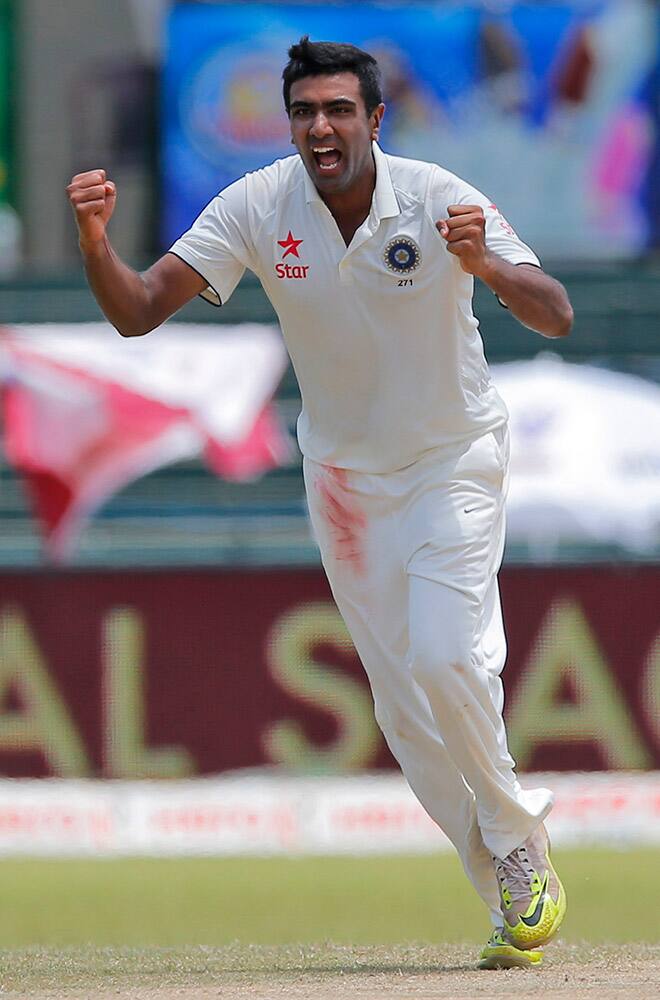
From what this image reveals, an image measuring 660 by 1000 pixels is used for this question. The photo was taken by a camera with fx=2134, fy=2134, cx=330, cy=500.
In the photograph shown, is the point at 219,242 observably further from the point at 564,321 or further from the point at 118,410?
the point at 118,410

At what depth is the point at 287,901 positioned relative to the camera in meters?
9.15

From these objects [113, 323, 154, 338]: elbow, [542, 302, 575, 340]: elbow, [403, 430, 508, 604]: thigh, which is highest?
[542, 302, 575, 340]: elbow

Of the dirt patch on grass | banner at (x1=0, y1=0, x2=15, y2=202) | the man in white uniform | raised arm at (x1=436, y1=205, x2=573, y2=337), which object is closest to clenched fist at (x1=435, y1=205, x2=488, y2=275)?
raised arm at (x1=436, y1=205, x2=573, y2=337)


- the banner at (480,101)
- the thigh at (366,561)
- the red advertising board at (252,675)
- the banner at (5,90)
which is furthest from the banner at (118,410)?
the thigh at (366,561)

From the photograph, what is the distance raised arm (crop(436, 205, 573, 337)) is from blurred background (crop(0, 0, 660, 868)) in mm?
5907

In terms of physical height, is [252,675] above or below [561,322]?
below

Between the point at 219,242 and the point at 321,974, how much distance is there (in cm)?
187

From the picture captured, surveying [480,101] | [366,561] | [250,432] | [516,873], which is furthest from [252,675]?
[516,873]

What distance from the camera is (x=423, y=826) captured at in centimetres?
1066

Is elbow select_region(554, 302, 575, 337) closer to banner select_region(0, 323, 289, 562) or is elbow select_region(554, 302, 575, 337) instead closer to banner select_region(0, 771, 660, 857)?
banner select_region(0, 771, 660, 857)

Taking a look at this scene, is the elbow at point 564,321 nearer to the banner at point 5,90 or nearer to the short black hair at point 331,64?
the short black hair at point 331,64

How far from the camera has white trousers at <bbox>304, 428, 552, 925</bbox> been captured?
523cm

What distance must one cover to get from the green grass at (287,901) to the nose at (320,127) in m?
3.08

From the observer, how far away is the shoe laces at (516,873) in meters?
5.31
